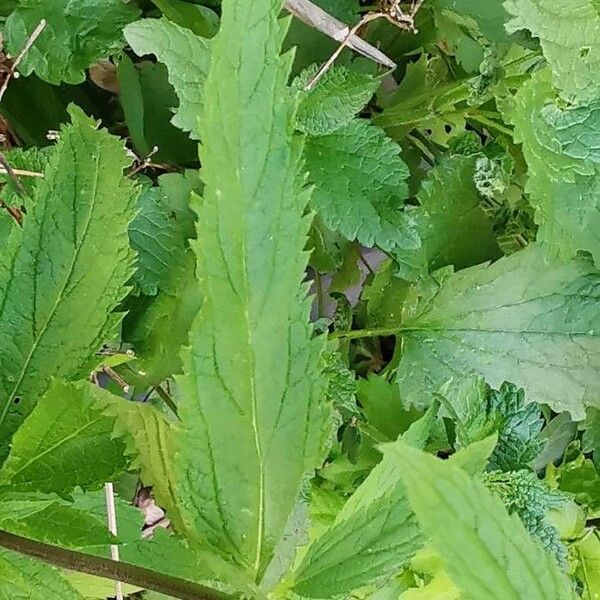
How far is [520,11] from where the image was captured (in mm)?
542

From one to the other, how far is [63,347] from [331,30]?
340mm

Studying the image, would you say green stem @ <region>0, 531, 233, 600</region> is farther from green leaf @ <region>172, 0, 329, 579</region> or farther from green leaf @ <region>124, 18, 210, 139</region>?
green leaf @ <region>124, 18, 210, 139</region>

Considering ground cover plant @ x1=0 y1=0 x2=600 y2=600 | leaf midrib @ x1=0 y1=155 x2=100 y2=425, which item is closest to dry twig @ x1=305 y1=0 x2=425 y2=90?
ground cover plant @ x1=0 y1=0 x2=600 y2=600

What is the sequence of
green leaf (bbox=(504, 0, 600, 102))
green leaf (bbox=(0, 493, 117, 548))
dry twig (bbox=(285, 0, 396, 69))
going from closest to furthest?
green leaf (bbox=(0, 493, 117, 548)) < green leaf (bbox=(504, 0, 600, 102)) < dry twig (bbox=(285, 0, 396, 69))

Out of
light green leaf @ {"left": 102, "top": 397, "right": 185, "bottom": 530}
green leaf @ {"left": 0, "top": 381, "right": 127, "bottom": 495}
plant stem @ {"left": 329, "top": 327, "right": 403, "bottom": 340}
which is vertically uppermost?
green leaf @ {"left": 0, "top": 381, "right": 127, "bottom": 495}

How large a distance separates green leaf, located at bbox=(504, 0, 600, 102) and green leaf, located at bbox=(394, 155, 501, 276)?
132 mm

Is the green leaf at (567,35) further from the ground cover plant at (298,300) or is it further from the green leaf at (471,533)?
the green leaf at (471,533)

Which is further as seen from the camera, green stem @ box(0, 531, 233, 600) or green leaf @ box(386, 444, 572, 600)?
green stem @ box(0, 531, 233, 600)

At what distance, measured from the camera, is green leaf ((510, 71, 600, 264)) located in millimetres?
592

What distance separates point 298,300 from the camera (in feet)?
1.21

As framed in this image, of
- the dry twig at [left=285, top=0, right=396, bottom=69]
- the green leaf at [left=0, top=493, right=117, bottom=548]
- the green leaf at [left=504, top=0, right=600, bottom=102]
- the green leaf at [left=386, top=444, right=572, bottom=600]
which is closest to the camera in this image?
the green leaf at [left=386, top=444, right=572, bottom=600]

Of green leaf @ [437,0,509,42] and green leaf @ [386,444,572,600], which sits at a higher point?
green leaf @ [437,0,509,42]

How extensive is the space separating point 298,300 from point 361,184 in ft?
0.85

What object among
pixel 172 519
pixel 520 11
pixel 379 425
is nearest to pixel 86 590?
pixel 172 519
